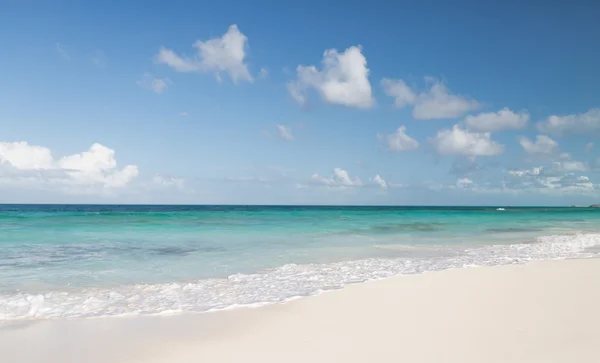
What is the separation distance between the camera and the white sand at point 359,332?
4332 mm

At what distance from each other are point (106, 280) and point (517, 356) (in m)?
8.02

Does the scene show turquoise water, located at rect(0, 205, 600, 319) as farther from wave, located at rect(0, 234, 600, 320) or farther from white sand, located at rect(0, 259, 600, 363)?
white sand, located at rect(0, 259, 600, 363)

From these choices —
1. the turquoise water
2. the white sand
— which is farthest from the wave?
the white sand

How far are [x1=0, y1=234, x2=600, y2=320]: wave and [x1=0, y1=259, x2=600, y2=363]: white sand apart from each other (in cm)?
54

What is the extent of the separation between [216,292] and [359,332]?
350cm

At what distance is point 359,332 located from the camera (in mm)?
4977

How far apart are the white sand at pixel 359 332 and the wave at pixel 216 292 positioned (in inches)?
21.1

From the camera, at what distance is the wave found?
637cm

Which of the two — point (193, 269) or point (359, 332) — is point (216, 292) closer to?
point (193, 269)

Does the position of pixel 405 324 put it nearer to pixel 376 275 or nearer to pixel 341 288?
pixel 341 288

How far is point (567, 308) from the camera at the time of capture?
19.4 ft

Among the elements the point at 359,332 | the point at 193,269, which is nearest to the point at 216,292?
the point at 193,269

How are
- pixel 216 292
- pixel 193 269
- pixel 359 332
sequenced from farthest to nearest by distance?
pixel 193 269 < pixel 216 292 < pixel 359 332

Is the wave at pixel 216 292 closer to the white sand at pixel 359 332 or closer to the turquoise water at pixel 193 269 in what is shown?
the turquoise water at pixel 193 269
